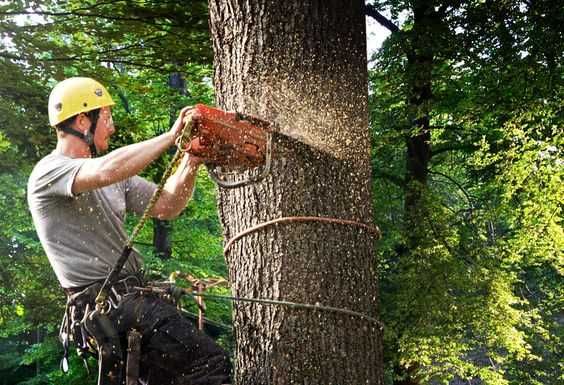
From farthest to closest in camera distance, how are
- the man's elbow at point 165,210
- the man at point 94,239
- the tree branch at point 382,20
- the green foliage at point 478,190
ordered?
the tree branch at point 382,20
the green foliage at point 478,190
the man's elbow at point 165,210
the man at point 94,239

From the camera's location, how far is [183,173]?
2.88 metres

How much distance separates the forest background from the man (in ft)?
10.6

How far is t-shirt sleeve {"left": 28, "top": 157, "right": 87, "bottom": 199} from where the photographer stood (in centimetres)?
242

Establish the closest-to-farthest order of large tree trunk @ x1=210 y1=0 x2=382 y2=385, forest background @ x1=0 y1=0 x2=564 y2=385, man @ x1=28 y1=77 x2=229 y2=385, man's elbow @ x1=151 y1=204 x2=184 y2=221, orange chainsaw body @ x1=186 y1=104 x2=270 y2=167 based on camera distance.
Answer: orange chainsaw body @ x1=186 y1=104 x2=270 y2=167 → large tree trunk @ x1=210 y1=0 x2=382 y2=385 → man @ x1=28 y1=77 x2=229 y2=385 → man's elbow @ x1=151 y1=204 x2=184 y2=221 → forest background @ x1=0 y1=0 x2=564 y2=385

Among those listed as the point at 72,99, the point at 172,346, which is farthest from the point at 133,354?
the point at 72,99

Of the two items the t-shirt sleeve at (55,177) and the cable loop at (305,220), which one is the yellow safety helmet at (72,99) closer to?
the t-shirt sleeve at (55,177)

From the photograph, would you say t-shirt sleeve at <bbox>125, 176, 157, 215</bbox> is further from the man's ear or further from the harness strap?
the harness strap

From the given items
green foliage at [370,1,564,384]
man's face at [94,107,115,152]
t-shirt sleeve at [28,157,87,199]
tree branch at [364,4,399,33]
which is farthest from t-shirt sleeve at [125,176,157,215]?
tree branch at [364,4,399,33]

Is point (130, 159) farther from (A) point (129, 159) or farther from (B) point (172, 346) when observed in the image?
(B) point (172, 346)

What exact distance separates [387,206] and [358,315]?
9539 millimetres

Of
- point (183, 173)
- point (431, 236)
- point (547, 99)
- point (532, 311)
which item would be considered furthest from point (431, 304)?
point (183, 173)

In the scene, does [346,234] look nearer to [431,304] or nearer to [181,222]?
[431,304]

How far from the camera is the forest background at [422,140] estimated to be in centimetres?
683

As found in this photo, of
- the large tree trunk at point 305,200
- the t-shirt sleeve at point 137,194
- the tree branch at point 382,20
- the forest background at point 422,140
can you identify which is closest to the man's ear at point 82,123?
the t-shirt sleeve at point 137,194
